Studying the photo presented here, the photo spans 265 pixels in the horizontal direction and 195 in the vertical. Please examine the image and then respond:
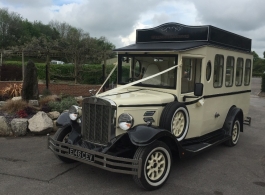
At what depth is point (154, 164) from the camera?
15.1 ft

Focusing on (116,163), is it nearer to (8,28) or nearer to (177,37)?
(177,37)

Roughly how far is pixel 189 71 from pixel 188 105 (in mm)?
739

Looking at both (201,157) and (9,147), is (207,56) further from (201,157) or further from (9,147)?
(9,147)

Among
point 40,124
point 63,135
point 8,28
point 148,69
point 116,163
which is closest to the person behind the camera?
point 116,163

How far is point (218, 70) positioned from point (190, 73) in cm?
97

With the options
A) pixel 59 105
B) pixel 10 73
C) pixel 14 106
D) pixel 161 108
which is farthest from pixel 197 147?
pixel 10 73

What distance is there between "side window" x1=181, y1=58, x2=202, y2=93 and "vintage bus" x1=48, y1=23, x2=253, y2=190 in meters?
0.02

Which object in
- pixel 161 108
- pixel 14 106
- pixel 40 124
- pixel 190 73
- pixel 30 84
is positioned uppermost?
pixel 190 73

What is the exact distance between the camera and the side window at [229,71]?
6.95m

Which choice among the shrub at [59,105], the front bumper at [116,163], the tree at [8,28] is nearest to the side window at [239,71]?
the front bumper at [116,163]

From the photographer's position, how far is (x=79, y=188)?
4.53 metres

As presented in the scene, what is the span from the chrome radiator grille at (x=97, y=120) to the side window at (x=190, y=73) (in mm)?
1783

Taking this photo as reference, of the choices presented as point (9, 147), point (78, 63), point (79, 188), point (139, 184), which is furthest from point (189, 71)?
point (78, 63)

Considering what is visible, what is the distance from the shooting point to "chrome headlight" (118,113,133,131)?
458 cm
